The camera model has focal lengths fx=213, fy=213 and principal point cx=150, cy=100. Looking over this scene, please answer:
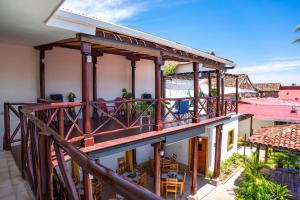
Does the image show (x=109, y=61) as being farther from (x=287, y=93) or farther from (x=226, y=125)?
(x=287, y=93)

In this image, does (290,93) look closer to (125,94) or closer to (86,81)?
(125,94)

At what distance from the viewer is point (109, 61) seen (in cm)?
1036

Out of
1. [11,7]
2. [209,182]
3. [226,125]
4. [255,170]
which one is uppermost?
[11,7]

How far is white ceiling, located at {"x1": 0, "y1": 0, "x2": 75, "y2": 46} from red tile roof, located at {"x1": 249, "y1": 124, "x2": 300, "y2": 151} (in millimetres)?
9300

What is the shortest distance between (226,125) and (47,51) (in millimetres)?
10603

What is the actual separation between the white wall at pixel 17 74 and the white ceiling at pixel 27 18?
152 cm

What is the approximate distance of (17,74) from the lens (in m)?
7.27

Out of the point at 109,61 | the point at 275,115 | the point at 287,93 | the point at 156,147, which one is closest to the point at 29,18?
the point at 156,147

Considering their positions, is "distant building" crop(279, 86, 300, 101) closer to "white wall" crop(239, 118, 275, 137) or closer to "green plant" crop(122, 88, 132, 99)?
"white wall" crop(239, 118, 275, 137)

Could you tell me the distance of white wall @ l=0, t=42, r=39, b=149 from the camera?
275 inches

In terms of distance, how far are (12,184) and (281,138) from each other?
1057 cm

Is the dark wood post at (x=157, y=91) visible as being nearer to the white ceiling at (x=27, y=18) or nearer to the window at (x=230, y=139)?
the white ceiling at (x=27, y=18)

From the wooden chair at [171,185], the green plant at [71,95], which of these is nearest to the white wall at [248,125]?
the wooden chair at [171,185]

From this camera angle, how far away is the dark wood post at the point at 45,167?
1.98 metres
